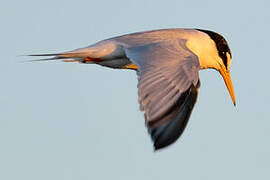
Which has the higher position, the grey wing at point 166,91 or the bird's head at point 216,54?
the bird's head at point 216,54

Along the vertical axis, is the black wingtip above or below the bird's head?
below

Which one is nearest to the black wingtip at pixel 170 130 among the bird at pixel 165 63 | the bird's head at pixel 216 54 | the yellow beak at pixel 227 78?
the bird at pixel 165 63

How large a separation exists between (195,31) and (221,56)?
0.63 m

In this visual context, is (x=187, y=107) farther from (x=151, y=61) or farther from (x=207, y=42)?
(x=207, y=42)

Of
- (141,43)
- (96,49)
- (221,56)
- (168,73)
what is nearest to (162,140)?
(168,73)

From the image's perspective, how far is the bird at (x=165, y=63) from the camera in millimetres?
7020

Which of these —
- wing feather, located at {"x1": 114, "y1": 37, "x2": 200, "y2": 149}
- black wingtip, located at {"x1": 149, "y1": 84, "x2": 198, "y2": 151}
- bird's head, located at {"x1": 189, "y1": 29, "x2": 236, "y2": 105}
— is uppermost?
bird's head, located at {"x1": 189, "y1": 29, "x2": 236, "y2": 105}

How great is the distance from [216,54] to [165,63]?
3.00 meters

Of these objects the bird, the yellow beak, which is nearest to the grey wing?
the bird

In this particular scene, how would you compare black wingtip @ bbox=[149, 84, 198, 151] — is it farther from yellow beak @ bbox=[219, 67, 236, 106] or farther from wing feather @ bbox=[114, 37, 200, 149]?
yellow beak @ bbox=[219, 67, 236, 106]

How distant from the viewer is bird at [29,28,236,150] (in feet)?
23.0

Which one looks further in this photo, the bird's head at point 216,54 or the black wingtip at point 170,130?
the bird's head at point 216,54

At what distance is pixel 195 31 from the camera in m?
10.6

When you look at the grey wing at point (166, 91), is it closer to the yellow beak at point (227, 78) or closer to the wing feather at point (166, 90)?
the wing feather at point (166, 90)
